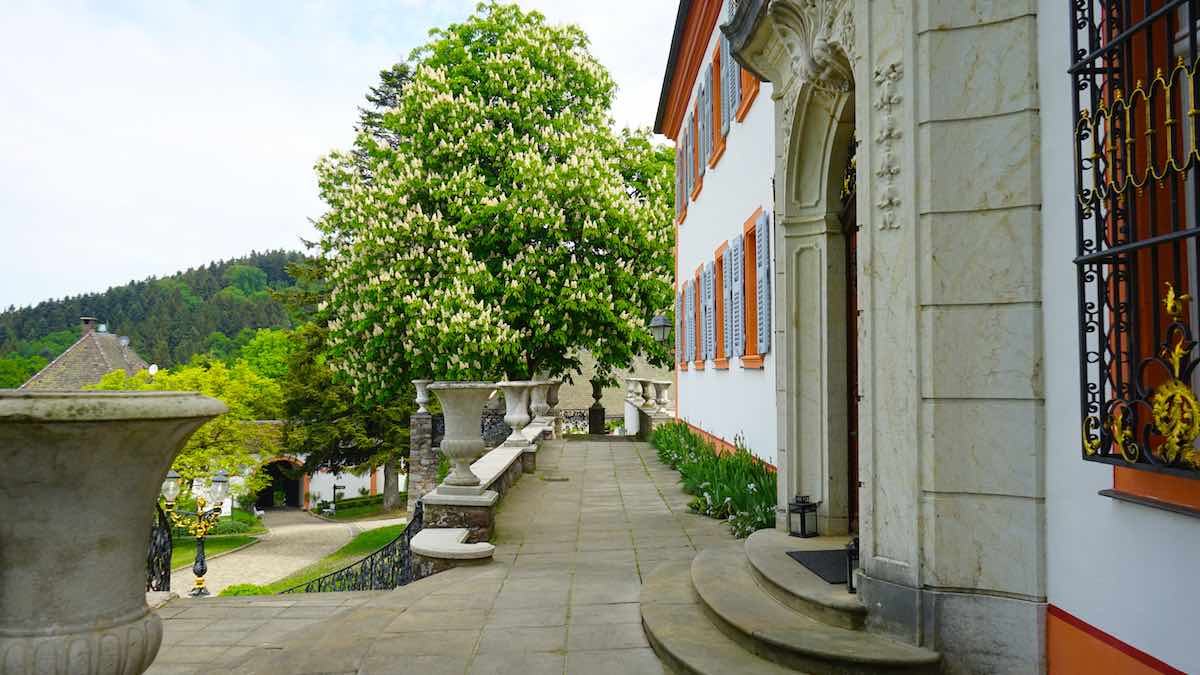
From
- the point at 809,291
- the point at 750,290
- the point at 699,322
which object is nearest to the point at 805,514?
the point at 809,291

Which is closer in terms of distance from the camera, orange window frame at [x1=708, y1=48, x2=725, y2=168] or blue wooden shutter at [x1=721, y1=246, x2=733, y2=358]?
blue wooden shutter at [x1=721, y1=246, x2=733, y2=358]

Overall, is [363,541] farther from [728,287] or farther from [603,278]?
[728,287]

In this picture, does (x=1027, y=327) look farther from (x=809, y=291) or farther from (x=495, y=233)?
(x=495, y=233)

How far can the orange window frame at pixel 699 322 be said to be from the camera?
1511 centimetres

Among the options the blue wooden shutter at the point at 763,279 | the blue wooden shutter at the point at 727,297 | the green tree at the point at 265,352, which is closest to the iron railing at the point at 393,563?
the blue wooden shutter at the point at 763,279

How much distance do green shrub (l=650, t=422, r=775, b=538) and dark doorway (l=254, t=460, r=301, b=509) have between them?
3755 cm

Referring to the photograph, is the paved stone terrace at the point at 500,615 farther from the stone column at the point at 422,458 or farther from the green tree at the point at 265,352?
the green tree at the point at 265,352

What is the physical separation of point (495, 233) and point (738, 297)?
9.95 metres

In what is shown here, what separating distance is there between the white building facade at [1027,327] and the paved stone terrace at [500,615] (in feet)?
5.43

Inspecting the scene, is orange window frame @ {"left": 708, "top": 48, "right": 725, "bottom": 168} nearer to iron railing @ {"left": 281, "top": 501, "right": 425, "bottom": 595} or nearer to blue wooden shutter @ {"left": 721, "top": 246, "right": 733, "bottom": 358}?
blue wooden shutter @ {"left": 721, "top": 246, "right": 733, "bottom": 358}

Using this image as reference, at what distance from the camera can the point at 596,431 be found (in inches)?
985

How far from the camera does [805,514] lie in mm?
5980

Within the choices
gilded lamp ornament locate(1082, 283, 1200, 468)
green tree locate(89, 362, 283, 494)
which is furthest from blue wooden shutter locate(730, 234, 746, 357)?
green tree locate(89, 362, 283, 494)

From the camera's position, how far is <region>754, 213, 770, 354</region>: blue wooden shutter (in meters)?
9.19
